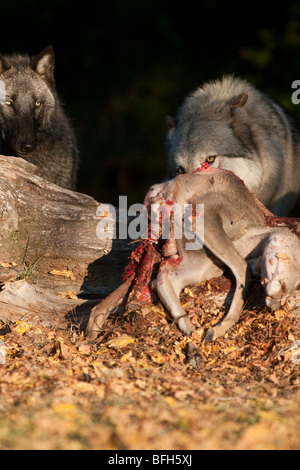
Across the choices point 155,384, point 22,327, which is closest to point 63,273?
point 22,327

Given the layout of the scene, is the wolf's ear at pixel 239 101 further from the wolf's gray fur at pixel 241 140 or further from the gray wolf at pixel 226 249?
the gray wolf at pixel 226 249

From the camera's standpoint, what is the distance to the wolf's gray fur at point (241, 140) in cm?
576

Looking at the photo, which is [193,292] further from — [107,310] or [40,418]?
[40,418]

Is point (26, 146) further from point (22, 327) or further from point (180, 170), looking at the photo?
point (22, 327)

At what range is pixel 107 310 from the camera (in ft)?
12.8

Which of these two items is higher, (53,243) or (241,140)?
(241,140)

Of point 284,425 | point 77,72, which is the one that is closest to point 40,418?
point 284,425

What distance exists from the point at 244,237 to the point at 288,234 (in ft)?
1.13

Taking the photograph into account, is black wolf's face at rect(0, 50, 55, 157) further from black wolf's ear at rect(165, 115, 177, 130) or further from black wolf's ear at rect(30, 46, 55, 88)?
black wolf's ear at rect(165, 115, 177, 130)

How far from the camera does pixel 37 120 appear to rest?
6.18 meters

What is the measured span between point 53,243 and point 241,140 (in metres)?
2.23

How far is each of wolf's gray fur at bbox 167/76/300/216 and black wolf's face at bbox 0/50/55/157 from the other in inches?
53.9

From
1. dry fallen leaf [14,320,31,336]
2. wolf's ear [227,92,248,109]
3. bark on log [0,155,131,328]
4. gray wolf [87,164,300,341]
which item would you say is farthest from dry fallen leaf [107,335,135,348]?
wolf's ear [227,92,248,109]

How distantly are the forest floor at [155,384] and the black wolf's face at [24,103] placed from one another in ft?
7.84
